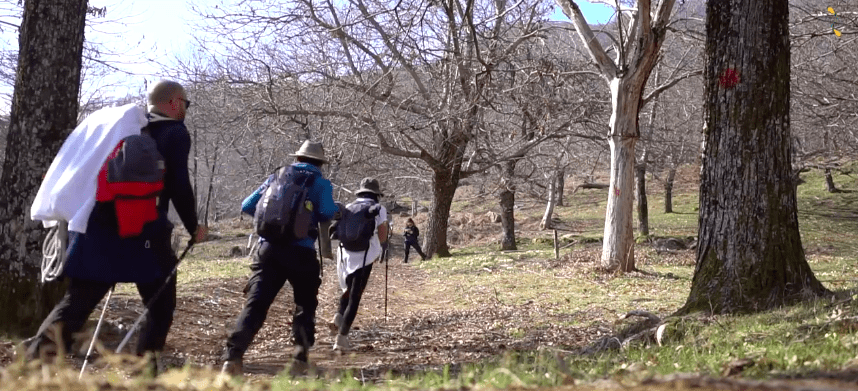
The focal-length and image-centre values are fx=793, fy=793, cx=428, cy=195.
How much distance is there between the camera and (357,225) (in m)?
7.87

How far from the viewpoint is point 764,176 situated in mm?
6301

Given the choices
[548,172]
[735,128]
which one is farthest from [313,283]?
[548,172]

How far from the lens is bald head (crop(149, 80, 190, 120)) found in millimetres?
4637

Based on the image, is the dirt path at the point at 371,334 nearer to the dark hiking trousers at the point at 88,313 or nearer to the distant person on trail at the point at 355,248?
the distant person on trail at the point at 355,248

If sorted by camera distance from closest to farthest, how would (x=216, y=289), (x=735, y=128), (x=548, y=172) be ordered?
(x=735, y=128), (x=216, y=289), (x=548, y=172)

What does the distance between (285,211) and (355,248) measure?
2.25m

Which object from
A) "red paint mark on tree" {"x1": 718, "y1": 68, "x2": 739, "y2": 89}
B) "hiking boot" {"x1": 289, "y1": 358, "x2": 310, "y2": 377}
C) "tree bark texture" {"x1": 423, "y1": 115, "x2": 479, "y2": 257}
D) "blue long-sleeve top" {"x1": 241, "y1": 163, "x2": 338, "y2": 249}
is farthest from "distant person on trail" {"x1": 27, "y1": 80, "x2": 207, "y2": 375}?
"tree bark texture" {"x1": 423, "y1": 115, "x2": 479, "y2": 257}

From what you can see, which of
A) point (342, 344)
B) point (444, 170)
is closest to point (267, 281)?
point (342, 344)

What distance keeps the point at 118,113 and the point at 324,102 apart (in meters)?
15.5

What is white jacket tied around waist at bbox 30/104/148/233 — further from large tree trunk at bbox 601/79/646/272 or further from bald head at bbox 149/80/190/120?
large tree trunk at bbox 601/79/646/272

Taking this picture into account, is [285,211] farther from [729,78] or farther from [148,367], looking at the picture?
[729,78]

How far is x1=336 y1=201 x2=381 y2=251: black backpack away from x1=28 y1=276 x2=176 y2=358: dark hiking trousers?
3.26 m

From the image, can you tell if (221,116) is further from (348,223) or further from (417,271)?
(348,223)

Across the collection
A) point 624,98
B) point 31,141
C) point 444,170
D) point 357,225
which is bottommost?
point 357,225
